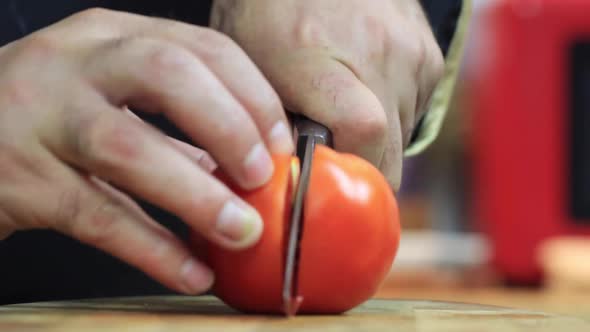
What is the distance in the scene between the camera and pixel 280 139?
0.73 meters

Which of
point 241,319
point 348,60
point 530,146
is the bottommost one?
point 530,146

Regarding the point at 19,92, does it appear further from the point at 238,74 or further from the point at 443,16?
the point at 443,16

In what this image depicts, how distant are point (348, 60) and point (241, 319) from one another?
26 cm

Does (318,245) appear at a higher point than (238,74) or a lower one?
lower

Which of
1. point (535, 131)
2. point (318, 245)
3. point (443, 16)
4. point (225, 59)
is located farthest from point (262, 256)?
point (535, 131)

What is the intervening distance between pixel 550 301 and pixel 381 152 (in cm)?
161

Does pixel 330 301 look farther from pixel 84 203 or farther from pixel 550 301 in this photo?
pixel 550 301

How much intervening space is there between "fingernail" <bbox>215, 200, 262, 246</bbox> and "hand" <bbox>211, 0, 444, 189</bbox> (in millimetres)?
146

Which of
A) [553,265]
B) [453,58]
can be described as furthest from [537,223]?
[453,58]

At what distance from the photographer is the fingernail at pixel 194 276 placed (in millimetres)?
715

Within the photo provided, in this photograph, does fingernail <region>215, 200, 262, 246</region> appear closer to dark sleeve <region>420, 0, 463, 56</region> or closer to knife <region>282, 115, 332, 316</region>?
knife <region>282, 115, 332, 316</region>

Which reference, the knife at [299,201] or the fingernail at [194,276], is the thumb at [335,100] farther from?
the fingernail at [194,276]

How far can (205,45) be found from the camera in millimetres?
717

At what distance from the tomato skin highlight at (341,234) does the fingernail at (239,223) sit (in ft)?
0.16
